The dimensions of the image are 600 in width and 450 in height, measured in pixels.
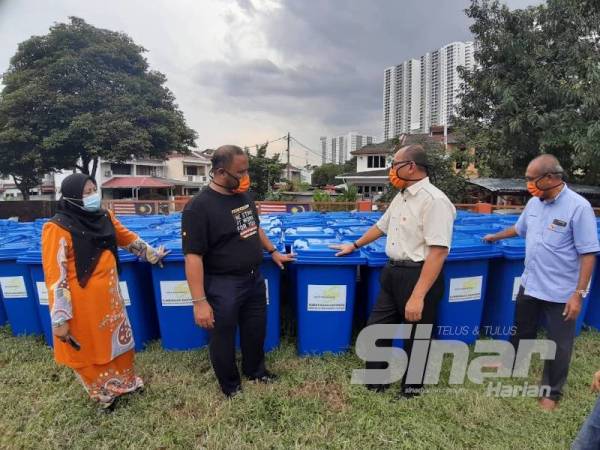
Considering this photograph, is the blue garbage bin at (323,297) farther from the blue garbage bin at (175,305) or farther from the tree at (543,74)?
the tree at (543,74)

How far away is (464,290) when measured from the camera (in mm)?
3115

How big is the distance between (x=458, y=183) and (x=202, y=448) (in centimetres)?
1473

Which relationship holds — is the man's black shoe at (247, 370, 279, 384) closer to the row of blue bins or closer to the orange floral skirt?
the row of blue bins

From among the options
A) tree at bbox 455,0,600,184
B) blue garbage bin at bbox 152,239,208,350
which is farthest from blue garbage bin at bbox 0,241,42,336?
tree at bbox 455,0,600,184

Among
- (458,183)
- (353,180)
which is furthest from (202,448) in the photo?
(353,180)

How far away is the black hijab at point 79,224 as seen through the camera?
2160 mm

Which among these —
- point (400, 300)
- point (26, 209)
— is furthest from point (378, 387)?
point (26, 209)

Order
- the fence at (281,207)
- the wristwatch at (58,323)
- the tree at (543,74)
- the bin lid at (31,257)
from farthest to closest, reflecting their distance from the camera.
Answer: the fence at (281,207) < the tree at (543,74) < the bin lid at (31,257) < the wristwatch at (58,323)

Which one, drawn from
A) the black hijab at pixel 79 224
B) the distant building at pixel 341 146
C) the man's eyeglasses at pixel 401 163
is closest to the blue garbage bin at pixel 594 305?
the man's eyeglasses at pixel 401 163

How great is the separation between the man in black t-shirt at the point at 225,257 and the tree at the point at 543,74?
8.85 m

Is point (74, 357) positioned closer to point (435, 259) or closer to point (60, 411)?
point (60, 411)

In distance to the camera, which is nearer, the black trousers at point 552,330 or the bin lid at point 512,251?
the black trousers at point 552,330

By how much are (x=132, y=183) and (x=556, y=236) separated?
123 feet

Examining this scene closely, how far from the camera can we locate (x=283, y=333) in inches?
141
